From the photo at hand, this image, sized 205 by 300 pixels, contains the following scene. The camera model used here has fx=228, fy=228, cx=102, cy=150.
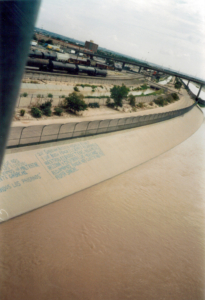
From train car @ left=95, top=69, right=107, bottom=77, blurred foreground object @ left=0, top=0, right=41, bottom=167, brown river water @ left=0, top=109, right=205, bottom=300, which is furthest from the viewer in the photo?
train car @ left=95, top=69, right=107, bottom=77

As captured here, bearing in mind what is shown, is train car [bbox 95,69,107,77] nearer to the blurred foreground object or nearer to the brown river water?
the brown river water

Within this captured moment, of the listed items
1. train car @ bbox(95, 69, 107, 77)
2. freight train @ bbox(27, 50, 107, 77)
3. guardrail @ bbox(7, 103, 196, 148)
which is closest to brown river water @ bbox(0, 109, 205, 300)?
guardrail @ bbox(7, 103, 196, 148)

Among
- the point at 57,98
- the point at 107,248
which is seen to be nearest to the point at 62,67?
the point at 57,98

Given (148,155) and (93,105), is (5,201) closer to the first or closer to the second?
(148,155)

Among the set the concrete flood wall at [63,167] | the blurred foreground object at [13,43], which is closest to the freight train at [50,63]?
the concrete flood wall at [63,167]

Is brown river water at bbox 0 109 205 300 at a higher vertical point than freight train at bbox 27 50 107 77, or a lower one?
lower

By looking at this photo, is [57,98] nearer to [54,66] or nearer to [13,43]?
[54,66]

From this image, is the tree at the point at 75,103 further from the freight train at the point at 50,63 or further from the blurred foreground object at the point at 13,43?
the blurred foreground object at the point at 13,43
